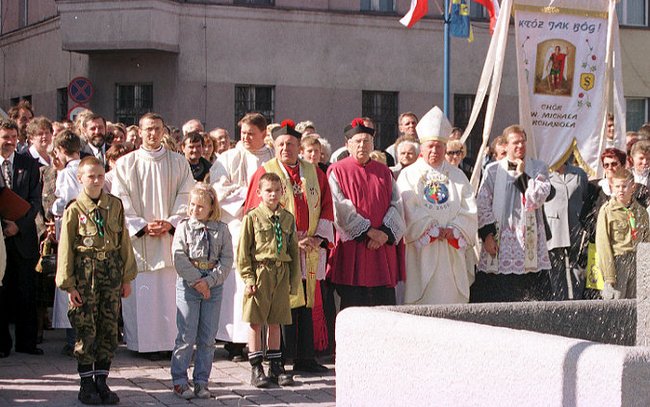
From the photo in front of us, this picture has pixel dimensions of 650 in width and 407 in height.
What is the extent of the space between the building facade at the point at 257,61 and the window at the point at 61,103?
36 millimetres

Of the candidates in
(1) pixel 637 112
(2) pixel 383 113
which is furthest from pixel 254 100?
(1) pixel 637 112

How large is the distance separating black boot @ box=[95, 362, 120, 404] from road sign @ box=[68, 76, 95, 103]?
12.4m

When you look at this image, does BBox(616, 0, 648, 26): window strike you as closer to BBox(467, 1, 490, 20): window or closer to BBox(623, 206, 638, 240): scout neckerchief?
BBox(467, 1, 490, 20): window

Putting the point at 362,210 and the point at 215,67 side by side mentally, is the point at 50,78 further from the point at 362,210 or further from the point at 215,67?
the point at 362,210

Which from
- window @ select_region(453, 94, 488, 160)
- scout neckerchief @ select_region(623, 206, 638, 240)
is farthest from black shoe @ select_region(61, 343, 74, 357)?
window @ select_region(453, 94, 488, 160)

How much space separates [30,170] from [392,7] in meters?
17.3

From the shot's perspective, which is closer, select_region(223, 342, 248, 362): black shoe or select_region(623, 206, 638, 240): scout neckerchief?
select_region(623, 206, 638, 240): scout neckerchief

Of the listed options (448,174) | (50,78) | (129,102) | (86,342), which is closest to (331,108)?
(129,102)

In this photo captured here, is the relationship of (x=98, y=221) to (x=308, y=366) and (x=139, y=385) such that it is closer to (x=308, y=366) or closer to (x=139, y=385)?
(x=139, y=385)

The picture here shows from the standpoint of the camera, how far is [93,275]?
26.6 ft

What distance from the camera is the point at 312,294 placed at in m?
9.53

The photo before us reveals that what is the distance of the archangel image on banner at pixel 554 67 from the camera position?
11.0 meters

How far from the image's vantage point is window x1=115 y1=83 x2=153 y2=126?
82.0ft

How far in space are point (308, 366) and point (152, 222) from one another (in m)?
1.82
